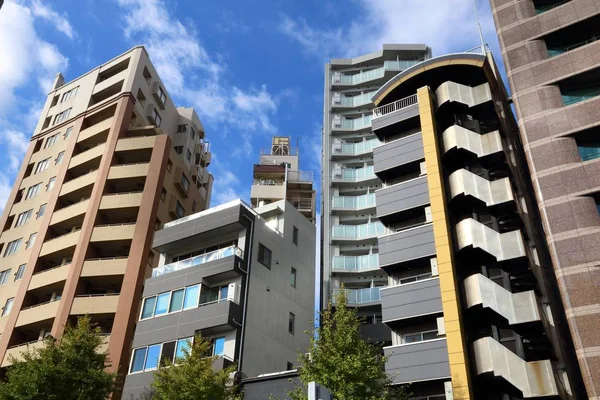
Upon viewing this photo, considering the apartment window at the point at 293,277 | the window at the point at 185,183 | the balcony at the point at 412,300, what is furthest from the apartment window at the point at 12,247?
the balcony at the point at 412,300

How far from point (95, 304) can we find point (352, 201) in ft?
70.3

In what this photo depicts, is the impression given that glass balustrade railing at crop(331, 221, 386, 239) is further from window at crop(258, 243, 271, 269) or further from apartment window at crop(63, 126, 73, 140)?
apartment window at crop(63, 126, 73, 140)

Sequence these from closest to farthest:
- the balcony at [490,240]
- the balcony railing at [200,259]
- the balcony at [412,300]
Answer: the balcony at [490,240]
the balcony at [412,300]
the balcony railing at [200,259]

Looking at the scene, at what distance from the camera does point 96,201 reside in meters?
45.9

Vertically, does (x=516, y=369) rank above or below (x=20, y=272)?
below

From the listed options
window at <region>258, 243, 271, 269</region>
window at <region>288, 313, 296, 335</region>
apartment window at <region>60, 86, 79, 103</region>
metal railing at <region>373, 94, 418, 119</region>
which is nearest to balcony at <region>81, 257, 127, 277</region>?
window at <region>258, 243, 271, 269</region>

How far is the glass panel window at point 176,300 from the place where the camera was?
33.5 m

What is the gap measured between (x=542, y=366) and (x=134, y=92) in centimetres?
4307

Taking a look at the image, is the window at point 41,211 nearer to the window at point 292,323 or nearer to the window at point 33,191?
the window at point 33,191

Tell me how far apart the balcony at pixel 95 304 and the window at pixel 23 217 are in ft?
46.7

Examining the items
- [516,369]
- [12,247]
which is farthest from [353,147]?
[12,247]

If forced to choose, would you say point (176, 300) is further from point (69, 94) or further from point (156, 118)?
point (69, 94)

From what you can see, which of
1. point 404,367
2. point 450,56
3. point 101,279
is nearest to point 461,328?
point 404,367

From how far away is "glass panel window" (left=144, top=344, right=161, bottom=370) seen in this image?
31.9m
